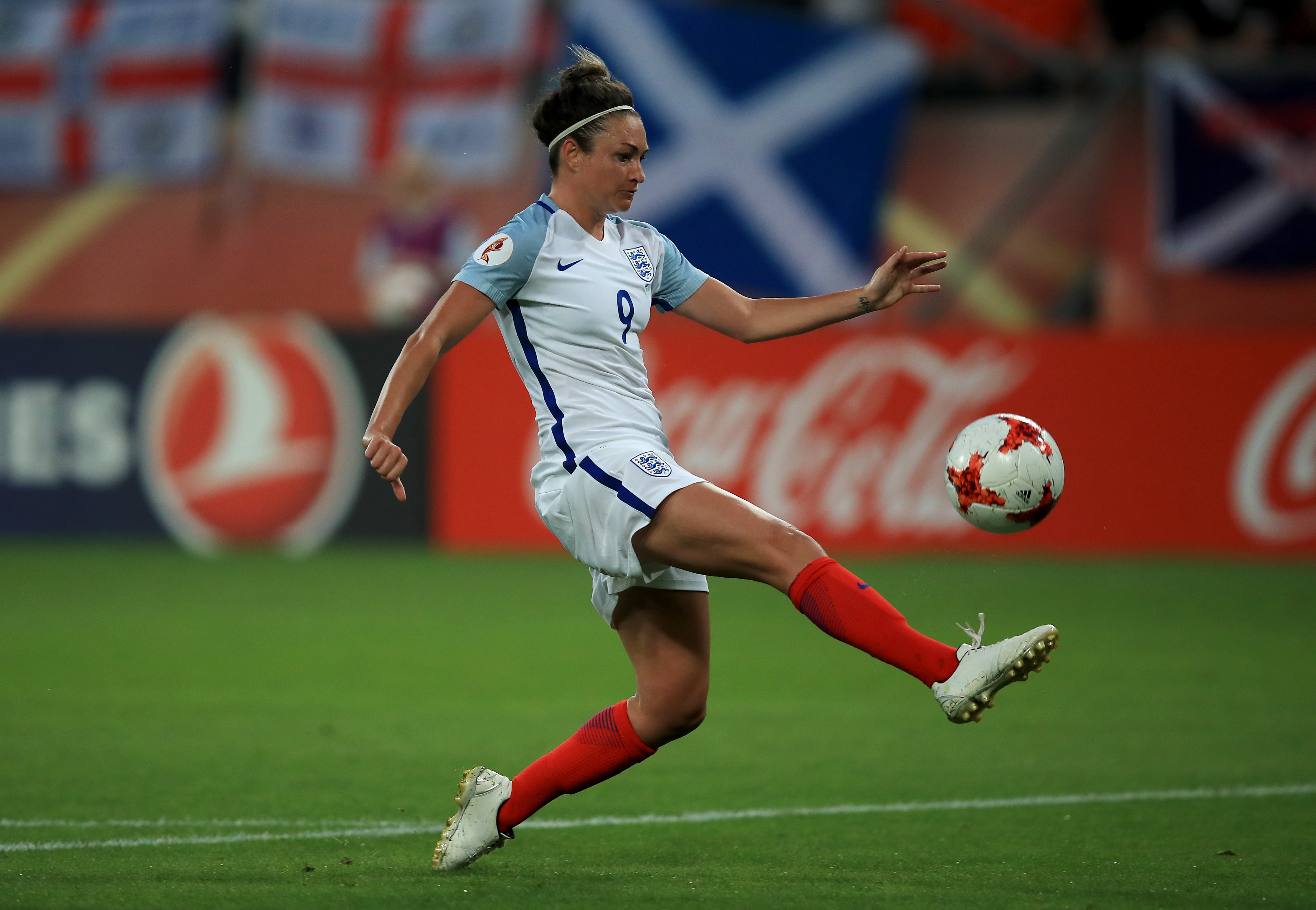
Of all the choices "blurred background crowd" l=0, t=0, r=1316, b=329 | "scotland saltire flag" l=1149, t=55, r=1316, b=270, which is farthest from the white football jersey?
"scotland saltire flag" l=1149, t=55, r=1316, b=270

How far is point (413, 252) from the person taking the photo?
13.4 m

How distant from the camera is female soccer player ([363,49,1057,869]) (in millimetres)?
4234

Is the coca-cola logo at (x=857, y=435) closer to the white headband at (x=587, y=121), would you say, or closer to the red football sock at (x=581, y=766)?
the red football sock at (x=581, y=766)

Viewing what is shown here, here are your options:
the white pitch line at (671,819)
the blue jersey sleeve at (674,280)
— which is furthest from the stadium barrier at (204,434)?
the blue jersey sleeve at (674,280)

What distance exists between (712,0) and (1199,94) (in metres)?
4.49

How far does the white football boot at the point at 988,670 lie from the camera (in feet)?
13.0

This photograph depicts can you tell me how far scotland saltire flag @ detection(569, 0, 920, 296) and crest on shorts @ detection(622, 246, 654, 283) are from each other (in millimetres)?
10926

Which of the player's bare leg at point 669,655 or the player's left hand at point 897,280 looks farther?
Result: the player's left hand at point 897,280

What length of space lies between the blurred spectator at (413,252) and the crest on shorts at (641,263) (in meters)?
8.50

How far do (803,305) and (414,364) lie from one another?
1.19 meters

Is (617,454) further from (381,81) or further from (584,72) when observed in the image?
(381,81)

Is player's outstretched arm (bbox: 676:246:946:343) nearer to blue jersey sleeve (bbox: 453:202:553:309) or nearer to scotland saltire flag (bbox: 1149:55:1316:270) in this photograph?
blue jersey sleeve (bbox: 453:202:553:309)

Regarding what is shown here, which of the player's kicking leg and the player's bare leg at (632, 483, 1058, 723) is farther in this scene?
the player's kicking leg

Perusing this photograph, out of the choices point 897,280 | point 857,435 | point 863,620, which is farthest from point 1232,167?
point 863,620
